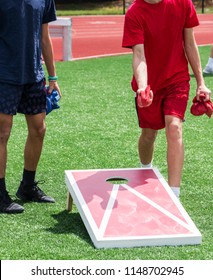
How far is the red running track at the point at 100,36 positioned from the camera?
19370 mm

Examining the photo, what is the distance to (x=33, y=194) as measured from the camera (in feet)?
20.7

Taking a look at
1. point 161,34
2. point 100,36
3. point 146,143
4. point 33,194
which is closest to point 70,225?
point 33,194

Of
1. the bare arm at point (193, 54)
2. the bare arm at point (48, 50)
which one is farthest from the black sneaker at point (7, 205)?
the bare arm at point (193, 54)

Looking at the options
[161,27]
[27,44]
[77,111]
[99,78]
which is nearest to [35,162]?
[27,44]

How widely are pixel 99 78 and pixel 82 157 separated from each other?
218 inches

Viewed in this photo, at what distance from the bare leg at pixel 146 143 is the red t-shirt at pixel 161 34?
21.8 inches

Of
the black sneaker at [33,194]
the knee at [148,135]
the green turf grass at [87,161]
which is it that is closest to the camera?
the green turf grass at [87,161]

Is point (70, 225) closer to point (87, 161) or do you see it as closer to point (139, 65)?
point (139, 65)

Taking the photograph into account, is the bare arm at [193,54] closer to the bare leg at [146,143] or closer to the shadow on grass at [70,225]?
the bare leg at [146,143]

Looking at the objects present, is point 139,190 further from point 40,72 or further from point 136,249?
point 40,72

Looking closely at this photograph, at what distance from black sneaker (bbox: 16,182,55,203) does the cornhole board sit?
47cm

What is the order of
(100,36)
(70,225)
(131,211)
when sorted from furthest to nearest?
1. (100,36)
2. (70,225)
3. (131,211)

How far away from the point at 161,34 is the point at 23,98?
44.5 inches

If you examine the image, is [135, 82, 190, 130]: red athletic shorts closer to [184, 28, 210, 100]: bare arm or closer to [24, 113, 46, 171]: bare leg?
[184, 28, 210, 100]: bare arm
